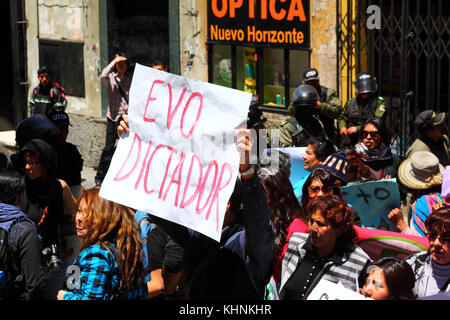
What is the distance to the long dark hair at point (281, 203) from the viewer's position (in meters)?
4.36

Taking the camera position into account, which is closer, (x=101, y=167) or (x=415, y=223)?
(x=415, y=223)

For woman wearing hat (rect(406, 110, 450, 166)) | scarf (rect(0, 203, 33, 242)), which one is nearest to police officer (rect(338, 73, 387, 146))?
woman wearing hat (rect(406, 110, 450, 166))

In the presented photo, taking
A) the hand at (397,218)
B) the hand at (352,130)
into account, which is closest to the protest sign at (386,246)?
the hand at (397,218)

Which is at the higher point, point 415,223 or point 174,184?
point 174,184

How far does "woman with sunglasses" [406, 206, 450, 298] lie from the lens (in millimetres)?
3795

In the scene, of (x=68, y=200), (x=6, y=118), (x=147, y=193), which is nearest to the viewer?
(x=147, y=193)

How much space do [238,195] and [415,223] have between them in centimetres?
136

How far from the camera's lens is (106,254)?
3678 millimetres

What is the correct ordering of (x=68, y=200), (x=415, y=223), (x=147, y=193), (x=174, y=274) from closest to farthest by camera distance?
(x=147, y=193)
(x=174, y=274)
(x=415, y=223)
(x=68, y=200)

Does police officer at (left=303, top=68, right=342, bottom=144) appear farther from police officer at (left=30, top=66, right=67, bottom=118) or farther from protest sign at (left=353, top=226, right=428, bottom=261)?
police officer at (left=30, top=66, right=67, bottom=118)

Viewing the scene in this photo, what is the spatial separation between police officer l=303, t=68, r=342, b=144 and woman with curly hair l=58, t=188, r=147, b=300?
386 cm

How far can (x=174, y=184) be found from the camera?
399 centimetres
